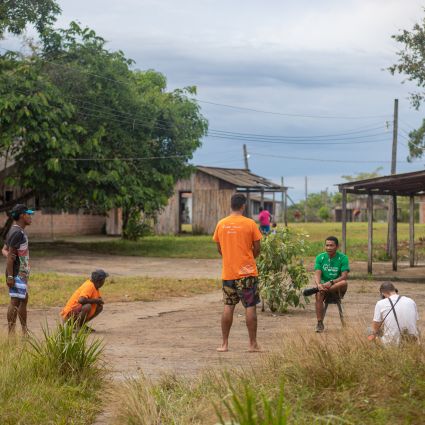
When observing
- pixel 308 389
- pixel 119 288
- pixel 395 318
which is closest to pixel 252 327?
pixel 395 318

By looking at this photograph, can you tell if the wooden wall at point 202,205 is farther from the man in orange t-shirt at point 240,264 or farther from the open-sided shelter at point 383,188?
the man in orange t-shirt at point 240,264

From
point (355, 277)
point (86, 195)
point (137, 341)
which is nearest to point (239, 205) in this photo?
point (137, 341)

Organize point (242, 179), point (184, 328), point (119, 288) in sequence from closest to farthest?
1. point (184, 328)
2. point (119, 288)
3. point (242, 179)

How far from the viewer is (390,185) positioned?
21906 millimetres

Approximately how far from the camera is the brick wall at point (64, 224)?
4022 cm

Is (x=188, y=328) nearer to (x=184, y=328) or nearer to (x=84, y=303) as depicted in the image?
(x=184, y=328)

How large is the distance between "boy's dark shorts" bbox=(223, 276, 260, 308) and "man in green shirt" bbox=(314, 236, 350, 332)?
2.09 m

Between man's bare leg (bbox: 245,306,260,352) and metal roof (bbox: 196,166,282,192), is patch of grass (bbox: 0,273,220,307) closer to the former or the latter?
man's bare leg (bbox: 245,306,260,352)

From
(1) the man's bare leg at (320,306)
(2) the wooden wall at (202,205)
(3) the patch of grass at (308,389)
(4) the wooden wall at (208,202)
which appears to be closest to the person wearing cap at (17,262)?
(3) the patch of grass at (308,389)

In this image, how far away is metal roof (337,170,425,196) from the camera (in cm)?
2009

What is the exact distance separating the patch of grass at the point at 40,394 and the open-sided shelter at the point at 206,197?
34520mm

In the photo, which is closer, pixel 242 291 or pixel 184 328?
pixel 242 291

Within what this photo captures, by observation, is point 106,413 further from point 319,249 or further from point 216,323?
point 319,249

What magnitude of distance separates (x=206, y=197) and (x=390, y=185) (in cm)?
2278
